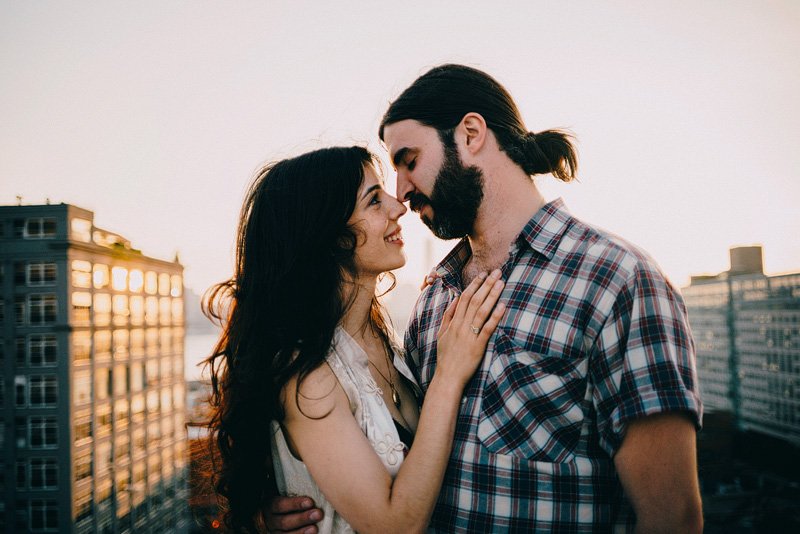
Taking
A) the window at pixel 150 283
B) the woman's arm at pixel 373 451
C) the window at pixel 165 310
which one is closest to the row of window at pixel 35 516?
the window at pixel 150 283

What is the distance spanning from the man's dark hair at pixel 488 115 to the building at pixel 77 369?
1431cm

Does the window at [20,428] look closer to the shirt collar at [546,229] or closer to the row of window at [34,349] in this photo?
the row of window at [34,349]

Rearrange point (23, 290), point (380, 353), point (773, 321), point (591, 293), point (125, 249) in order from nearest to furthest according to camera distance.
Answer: point (591, 293) → point (380, 353) → point (23, 290) → point (125, 249) → point (773, 321)

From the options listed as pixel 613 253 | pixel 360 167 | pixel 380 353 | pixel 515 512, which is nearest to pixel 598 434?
pixel 515 512

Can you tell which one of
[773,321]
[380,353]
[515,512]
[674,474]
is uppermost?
[380,353]

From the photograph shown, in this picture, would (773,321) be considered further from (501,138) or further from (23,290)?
(23,290)

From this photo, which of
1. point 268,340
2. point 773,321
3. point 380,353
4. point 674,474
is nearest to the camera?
point 674,474

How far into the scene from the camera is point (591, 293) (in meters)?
1.34

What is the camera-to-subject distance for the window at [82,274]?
15061mm

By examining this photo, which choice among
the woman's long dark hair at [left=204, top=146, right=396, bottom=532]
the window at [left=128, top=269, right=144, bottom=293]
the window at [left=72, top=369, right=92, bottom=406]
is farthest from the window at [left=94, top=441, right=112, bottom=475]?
the woman's long dark hair at [left=204, top=146, right=396, bottom=532]

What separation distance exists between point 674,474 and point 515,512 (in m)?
0.47

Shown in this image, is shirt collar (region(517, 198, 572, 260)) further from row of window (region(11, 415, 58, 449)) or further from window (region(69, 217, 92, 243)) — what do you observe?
row of window (region(11, 415, 58, 449))

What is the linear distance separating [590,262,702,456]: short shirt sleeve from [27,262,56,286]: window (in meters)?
16.9

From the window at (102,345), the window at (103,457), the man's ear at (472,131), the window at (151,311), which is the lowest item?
the window at (103,457)
